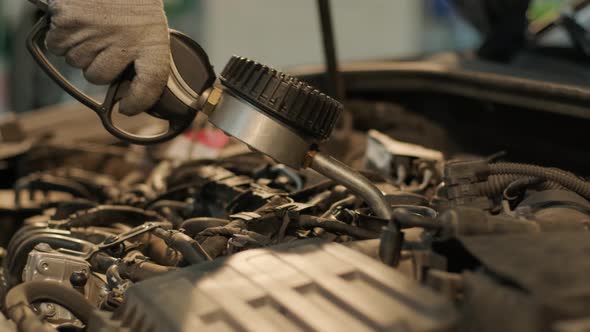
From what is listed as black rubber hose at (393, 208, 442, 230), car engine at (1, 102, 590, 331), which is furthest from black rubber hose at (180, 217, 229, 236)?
black rubber hose at (393, 208, 442, 230)

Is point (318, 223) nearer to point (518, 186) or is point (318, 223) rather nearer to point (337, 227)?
point (337, 227)

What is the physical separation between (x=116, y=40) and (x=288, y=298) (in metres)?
0.40

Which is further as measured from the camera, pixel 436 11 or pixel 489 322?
pixel 436 11

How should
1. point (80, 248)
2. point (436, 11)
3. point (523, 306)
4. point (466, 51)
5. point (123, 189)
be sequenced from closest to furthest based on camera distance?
point (523, 306)
point (80, 248)
point (123, 189)
point (466, 51)
point (436, 11)

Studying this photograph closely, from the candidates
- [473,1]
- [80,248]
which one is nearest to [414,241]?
[80,248]

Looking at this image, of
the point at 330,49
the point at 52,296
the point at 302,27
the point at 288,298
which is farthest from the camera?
the point at 302,27

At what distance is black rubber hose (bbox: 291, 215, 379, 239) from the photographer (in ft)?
2.69

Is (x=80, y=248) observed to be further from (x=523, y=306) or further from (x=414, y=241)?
(x=523, y=306)

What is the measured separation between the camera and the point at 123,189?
4.58ft

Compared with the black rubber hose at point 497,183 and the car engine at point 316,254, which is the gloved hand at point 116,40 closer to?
the car engine at point 316,254

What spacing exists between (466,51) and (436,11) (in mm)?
3090

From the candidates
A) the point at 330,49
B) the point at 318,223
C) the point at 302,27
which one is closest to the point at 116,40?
the point at 318,223

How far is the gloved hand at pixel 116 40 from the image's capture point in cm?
86

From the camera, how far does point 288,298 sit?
64cm
